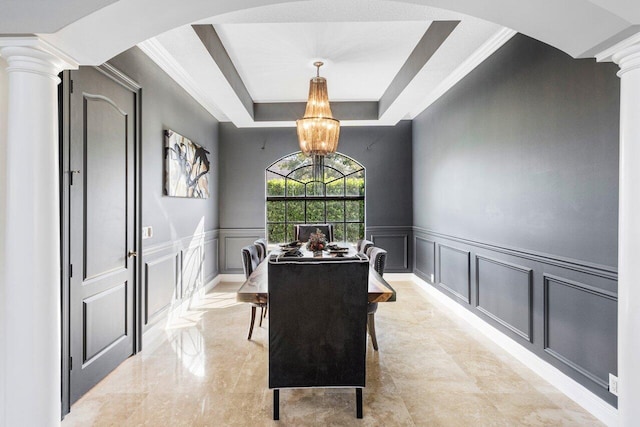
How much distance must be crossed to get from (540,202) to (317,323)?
79.2 inches

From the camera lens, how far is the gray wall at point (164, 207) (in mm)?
3273

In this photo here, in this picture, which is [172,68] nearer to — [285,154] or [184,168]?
[184,168]

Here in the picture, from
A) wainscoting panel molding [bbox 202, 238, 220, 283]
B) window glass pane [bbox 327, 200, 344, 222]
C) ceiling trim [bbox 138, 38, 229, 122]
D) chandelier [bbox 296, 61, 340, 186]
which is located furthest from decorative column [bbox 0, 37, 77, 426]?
window glass pane [bbox 327, 200, 344, 222]

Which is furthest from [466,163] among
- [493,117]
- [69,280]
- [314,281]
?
[69,280]

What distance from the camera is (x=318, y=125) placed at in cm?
368

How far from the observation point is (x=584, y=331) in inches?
90.3

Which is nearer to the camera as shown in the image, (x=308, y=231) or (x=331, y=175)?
(x=308, y=231)

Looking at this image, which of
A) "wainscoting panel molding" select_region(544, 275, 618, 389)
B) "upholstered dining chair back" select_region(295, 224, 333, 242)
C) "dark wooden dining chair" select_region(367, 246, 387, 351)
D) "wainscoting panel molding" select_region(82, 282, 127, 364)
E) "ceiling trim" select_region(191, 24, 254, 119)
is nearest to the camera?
"wainscoting panel molding" select_region(544, 275, 618, 389)

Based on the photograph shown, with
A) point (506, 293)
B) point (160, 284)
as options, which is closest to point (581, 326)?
point (506, 293)

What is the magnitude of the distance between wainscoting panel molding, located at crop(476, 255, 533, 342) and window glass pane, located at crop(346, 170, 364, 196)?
2.81m

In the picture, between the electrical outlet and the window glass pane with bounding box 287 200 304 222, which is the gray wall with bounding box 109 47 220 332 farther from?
the electrical outlet

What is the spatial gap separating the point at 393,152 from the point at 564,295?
3970 millimetres

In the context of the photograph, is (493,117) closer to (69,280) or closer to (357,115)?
(357,115)

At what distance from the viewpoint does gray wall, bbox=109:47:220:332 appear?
3.27 m
